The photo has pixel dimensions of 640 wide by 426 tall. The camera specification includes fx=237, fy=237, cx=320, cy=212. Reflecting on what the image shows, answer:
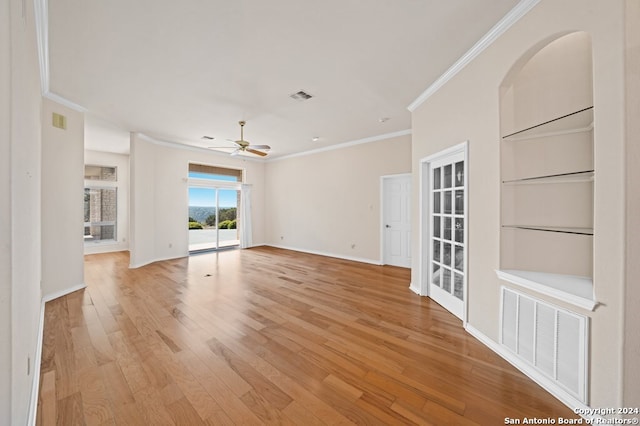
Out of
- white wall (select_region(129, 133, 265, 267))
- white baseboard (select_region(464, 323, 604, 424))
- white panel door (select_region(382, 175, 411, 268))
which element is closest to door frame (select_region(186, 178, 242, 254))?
white wall (select_region(129, 133, 265, 267))

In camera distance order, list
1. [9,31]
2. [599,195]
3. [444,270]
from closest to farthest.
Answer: [9,31], [599,195], [444,270]

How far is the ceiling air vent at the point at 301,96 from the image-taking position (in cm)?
345

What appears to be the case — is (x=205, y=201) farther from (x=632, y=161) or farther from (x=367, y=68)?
(x=632, y=161)

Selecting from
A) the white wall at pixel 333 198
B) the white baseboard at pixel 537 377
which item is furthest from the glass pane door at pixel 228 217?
the white baseboard at pixel 537 377

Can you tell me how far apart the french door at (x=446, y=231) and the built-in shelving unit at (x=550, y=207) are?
0.50m

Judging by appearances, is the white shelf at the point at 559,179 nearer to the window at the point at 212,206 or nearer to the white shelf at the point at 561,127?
the white shelf at the point at 561,127

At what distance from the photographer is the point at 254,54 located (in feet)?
8.36

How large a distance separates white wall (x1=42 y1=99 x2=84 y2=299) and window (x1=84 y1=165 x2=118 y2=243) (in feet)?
13.3

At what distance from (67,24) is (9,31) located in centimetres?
159

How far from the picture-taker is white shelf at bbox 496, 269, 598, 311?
62.2 inches

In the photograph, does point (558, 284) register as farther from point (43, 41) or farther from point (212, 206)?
point (212, 206)

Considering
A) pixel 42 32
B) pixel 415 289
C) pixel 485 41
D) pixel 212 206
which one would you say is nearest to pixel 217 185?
pixel 212 206

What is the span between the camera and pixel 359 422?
1.51 m

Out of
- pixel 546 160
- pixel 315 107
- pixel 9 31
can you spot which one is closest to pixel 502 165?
pixel 546 160
